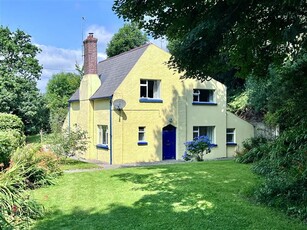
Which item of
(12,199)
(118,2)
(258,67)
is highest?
(118,2)

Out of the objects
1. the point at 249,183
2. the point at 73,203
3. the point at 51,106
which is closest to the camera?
the point at 73,203

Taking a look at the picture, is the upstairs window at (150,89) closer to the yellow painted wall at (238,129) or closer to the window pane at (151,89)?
the window pane at (151,89)

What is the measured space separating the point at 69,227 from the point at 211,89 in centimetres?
2071

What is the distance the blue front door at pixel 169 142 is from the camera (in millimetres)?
24234

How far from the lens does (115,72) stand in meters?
25.0

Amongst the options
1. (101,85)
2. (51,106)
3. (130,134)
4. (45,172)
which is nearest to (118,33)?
(51,106)

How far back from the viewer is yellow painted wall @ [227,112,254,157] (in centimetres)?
2712

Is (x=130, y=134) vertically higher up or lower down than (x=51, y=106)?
lower down

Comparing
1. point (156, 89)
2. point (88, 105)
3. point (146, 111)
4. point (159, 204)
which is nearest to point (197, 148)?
point (146, 111)

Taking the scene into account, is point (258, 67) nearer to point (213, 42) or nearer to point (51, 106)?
point (213, 42)

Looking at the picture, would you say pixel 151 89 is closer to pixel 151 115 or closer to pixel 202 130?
pixel 151 115

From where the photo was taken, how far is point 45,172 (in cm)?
1185

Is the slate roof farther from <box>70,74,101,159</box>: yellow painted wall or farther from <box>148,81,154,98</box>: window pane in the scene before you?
<box>148,81,154,98</box>: window pane

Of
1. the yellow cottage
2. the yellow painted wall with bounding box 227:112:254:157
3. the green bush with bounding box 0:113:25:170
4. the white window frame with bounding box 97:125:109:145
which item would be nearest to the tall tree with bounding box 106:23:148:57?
Result: the yellow cottage
